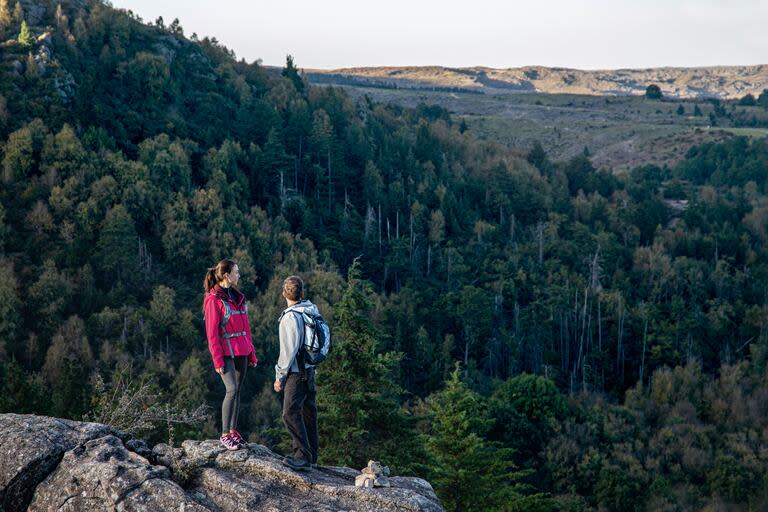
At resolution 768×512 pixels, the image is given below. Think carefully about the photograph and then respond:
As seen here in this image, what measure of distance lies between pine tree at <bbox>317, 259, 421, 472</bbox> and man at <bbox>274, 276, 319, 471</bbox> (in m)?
8.08

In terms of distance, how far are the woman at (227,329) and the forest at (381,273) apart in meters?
8.01

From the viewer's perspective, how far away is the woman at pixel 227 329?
8508mm

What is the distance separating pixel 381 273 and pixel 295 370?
5274 centimetres

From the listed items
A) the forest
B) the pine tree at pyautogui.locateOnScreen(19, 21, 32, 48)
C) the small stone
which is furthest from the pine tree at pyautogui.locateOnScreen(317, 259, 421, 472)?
the pine tree at pyautogui.locateOnScreen(19, 21, 32, 48)

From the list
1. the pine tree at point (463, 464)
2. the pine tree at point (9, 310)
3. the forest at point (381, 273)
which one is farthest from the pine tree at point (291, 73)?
the pine tree at point (463, 464)

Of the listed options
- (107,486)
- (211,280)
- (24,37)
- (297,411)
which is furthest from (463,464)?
(24,37)

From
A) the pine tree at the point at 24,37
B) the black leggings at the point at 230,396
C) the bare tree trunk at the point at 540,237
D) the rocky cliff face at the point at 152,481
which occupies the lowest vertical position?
the bare tree trunk at the point at 540,237

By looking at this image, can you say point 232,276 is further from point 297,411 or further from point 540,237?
point 540,237

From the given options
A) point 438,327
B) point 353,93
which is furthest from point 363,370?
point 353,93

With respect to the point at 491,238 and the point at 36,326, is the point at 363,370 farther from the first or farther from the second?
the point at 491,238

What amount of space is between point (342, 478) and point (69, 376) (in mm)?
23661

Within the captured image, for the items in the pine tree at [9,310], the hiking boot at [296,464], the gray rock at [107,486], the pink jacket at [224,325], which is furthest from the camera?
the pine tree at [9,310]

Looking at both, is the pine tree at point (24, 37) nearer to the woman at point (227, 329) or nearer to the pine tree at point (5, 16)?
the pine tree at point (5, 16)

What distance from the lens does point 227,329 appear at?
8.64 meters
